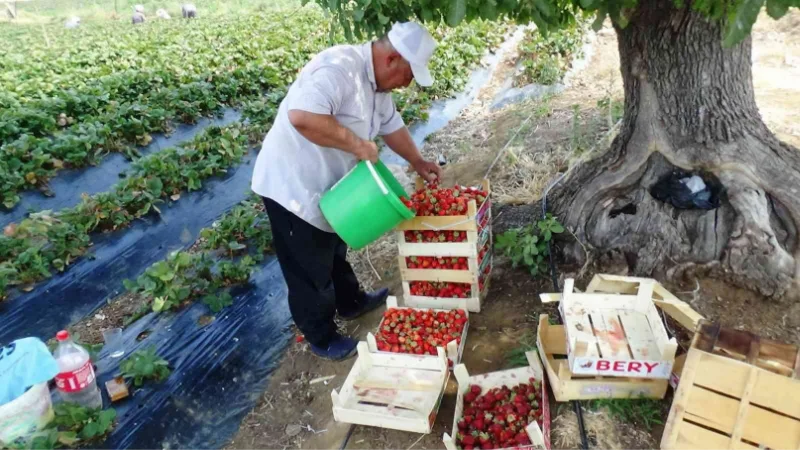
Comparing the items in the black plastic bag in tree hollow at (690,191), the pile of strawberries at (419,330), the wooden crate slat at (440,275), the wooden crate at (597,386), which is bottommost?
the wooden crate at (597,386)

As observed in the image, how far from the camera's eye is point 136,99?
724 cm

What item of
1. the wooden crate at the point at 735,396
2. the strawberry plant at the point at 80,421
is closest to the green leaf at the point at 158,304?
the strawberry plant at the point at 80,421

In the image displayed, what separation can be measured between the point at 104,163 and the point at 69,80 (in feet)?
9.84

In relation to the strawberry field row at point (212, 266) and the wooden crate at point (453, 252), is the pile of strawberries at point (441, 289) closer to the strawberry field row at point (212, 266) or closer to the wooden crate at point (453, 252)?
the wooden crate at point (453, 252)

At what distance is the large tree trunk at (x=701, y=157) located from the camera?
3.09 meters

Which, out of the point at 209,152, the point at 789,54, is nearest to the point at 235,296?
the point at 209,152

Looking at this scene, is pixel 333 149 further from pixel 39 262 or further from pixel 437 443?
pixel 39 262

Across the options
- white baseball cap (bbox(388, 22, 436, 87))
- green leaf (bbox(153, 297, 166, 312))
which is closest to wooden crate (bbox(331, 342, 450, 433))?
white baseball cap (bbox(388, 22, 436, 87))

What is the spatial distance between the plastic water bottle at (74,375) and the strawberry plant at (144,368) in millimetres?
202

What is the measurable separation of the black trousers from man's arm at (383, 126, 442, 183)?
0.68 m

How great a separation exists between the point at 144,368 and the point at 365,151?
186cm

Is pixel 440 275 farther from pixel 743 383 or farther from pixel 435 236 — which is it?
pixel 743 383

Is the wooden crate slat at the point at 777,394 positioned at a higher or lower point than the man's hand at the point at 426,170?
lower

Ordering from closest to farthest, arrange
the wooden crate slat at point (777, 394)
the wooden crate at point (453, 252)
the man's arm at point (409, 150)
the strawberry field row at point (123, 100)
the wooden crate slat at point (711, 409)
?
the wooden crate slat at point (777, 394) → the wooden crate slat at point (711, 409) → the wooden crate at point (453, 252) → the man's arm at point (409, 150) → the strawberry field row at point (123, 100)
